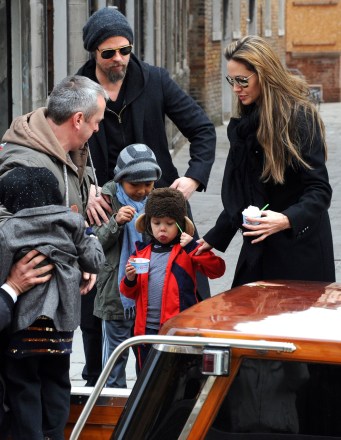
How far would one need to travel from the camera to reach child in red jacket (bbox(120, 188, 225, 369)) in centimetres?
626

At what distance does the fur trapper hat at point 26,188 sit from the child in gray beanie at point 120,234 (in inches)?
61.8

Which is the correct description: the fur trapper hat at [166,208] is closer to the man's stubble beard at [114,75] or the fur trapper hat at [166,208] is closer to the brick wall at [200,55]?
the man's stubble beard at [114,75]

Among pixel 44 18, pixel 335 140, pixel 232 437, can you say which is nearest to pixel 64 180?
pixel 232 437

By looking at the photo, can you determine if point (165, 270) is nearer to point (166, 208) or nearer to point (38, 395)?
point (166, 208)

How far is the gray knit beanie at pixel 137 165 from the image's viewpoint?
6.41 m

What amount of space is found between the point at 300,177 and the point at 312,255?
34 centimetres

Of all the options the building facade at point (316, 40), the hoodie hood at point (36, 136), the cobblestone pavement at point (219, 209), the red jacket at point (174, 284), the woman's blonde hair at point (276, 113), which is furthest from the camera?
the building facade at point (316, 40)

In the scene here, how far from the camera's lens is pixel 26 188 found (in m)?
4.78

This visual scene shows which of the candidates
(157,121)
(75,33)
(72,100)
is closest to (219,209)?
(75,33)

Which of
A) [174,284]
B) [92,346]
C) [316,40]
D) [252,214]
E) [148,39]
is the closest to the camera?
[252,214]

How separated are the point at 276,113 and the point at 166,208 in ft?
2.75

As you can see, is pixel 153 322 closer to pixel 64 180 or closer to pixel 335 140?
pixel 64 180

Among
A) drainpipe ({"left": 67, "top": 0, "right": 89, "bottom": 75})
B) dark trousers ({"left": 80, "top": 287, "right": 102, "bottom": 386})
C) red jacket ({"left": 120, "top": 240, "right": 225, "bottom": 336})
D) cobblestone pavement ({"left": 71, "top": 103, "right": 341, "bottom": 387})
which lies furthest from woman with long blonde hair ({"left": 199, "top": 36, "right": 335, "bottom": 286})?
drainpipe ({"left": 67, "top": 0, "right": 89, "bottom": 75})

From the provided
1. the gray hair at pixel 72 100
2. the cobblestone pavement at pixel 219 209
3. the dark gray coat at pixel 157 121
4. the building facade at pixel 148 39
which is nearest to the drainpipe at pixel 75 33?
the building facade at pixel 148 39
